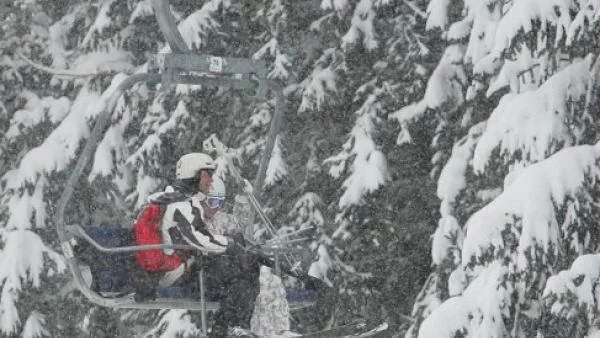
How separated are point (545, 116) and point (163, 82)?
3855 millimetres

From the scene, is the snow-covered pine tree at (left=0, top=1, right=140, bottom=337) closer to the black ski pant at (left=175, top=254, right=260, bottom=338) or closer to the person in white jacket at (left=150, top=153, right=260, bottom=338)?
the person in white jacket at (left=150, top=153, right=260, bottom=338)

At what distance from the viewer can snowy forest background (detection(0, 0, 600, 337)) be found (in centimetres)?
1733

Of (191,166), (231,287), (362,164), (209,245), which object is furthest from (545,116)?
(362,164)

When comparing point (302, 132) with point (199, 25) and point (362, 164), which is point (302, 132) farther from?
point (199, 25)

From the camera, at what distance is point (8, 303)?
21734mm

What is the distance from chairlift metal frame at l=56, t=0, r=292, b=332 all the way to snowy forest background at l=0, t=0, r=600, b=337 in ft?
10.3

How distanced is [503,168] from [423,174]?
20.7 ft

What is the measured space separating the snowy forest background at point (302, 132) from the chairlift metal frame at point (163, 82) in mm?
3150

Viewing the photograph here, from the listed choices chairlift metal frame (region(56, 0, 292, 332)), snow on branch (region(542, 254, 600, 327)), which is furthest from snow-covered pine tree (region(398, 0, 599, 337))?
chairlift metal frame (region(56, 0, 292, 332))

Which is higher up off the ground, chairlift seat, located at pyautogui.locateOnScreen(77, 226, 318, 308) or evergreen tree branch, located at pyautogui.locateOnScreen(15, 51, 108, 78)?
evergreen tree branch, located at pyautogui.locateOnScreen(15, 51, 108, 78)

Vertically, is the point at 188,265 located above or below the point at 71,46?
below

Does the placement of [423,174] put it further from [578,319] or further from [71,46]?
[578,319]

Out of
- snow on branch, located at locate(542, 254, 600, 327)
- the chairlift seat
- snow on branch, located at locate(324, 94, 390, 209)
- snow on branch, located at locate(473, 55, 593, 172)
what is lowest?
snow on branch, located at locate(542, 254, 600, 327)

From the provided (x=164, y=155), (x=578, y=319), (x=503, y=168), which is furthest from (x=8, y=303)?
(x=578, y=319)
